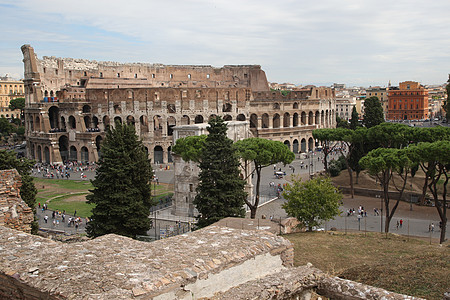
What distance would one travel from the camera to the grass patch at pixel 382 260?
7.21 metres

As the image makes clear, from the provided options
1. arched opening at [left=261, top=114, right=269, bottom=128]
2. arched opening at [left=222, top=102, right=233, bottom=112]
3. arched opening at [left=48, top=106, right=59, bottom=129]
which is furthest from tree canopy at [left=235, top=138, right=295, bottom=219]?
arched opening at [left=48, top=106, right=59, bottom=129]

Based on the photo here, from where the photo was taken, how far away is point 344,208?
26.8 meters

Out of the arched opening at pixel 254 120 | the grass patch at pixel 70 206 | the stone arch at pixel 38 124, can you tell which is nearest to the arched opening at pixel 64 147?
the stone arch at pixel 38 124

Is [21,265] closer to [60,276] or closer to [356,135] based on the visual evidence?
[60,276]

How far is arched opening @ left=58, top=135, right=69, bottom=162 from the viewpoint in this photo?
47.8 m

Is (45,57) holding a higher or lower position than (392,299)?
higher

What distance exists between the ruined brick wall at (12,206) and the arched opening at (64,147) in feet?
131

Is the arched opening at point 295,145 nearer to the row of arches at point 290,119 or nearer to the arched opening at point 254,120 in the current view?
the row of arches at point 290,119

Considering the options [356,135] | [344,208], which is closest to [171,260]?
[344,208]

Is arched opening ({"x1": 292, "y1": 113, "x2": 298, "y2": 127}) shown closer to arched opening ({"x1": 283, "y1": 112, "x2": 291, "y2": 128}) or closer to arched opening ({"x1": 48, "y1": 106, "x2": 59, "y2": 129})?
arched opening ({"x1": 283, "y1": 112, "x2": 291, "y2": 128})

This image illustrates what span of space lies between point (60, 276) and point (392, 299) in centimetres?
400

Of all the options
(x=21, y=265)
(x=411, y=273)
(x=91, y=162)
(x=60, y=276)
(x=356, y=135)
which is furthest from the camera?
(x=91, y=162)

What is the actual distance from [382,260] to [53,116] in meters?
48.0

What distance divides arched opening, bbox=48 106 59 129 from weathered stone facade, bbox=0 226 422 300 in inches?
1867
